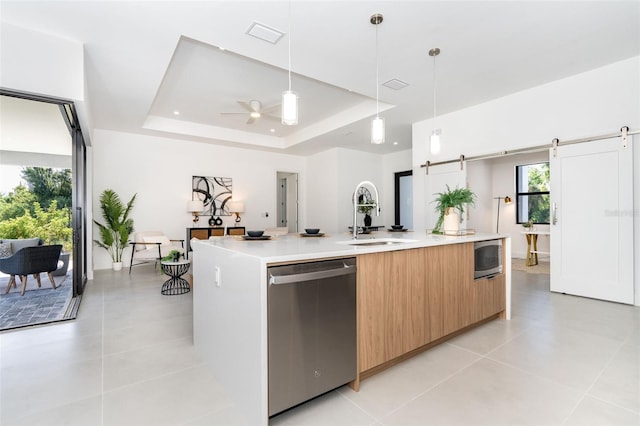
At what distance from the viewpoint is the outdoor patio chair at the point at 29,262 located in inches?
138

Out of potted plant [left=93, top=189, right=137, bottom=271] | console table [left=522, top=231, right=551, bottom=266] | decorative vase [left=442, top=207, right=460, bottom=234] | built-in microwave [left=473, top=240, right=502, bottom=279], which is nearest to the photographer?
built-in microwave [left=473, top=240, right=502, bottom=279]

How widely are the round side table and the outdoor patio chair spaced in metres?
1.33

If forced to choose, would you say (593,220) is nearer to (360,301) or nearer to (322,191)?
(360,301)

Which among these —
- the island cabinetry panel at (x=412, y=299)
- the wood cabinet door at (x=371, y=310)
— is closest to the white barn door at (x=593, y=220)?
the island cabinetry panel at (x=412, y=299)

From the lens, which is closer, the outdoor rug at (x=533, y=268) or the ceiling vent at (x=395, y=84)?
the ceiling vent at (x=395, y=84)

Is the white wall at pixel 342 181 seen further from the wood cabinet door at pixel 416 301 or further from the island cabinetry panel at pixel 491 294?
the wood cabinet door at pixel 416 301

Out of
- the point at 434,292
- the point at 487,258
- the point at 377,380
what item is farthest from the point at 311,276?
the point at 487,258

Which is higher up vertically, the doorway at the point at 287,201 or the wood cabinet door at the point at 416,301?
the doorway at the point at 287,201

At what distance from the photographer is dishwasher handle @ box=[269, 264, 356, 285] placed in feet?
4.61

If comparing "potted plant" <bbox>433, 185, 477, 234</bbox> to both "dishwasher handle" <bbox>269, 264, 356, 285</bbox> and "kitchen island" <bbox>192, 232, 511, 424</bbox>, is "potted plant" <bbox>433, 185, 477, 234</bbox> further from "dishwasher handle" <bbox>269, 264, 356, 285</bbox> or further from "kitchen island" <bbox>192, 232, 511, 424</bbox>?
"dishwasher handle" <bbox>269, 264, 356, 285</bbox>

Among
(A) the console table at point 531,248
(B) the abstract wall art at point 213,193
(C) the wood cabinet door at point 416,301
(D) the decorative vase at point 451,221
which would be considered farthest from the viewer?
(B) the abstract wall art at point 213,193

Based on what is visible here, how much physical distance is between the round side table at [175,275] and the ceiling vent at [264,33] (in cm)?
282

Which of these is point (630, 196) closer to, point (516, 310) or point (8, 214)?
point (516, 310)

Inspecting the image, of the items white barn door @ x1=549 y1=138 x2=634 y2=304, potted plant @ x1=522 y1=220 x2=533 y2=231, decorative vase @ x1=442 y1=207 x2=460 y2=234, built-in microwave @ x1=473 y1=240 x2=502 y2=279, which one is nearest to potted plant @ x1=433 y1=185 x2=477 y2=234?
decorative vase @ x1=442 y1=207 x2=460 y2=234
